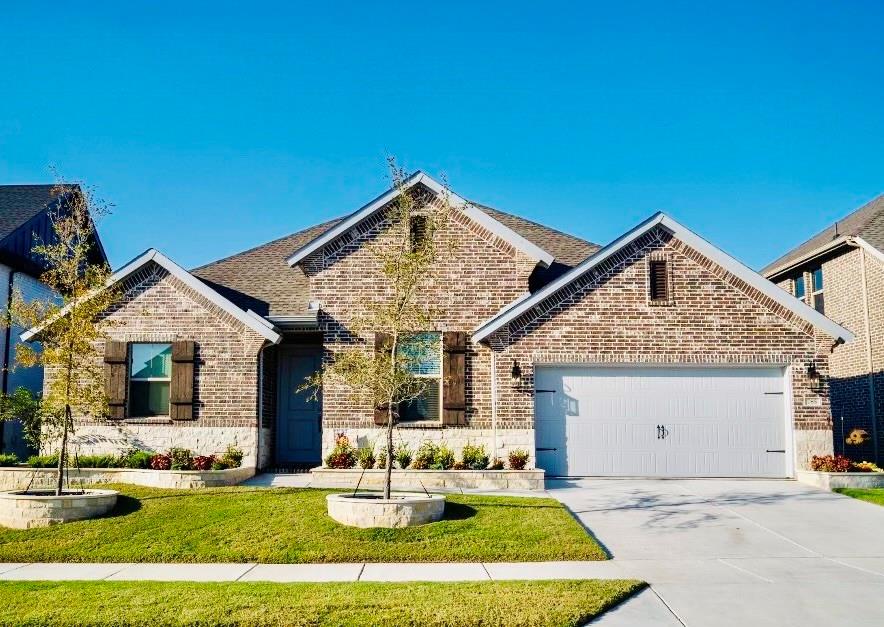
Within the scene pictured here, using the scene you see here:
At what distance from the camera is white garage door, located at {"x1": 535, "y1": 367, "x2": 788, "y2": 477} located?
15711 millimetres

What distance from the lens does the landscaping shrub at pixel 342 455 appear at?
15.5 m

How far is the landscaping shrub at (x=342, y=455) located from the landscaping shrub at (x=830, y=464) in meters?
8.79

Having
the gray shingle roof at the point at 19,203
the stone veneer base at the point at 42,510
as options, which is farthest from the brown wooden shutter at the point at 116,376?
the gray shingle roof at the point at 19,203

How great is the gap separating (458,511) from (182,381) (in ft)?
23.5

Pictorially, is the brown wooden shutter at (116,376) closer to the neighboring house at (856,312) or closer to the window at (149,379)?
the window at (149,379)

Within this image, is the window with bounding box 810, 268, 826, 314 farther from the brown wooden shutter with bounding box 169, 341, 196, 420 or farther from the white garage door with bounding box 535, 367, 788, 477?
the brown wooden shutter with bounding box 169, 341, 196, 420

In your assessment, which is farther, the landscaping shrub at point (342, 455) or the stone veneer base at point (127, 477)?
the landscaping shrub at point (342, 455)

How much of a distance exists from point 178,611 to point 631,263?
36.9ft

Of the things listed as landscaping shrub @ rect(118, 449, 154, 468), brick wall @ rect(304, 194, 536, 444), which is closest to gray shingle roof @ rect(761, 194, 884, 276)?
brick wall @ rect(304, 194, 536, 444)

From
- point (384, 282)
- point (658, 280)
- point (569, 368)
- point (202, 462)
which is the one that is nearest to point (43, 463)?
point (202, 462)

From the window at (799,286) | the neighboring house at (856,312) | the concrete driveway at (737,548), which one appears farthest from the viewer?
the window at (799,286)

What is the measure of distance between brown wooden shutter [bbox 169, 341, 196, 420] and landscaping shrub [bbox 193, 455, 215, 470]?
1490 millimetres

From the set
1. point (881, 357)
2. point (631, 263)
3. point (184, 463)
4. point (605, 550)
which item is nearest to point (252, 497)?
point (184, 463)

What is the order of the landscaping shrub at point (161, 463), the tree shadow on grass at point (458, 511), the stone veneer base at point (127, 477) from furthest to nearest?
1. the landscaping shrub at point (161, 463)
2. the stone veneer base at point (127, 477)
3. the tree shadow on grass at point (458, 511)
